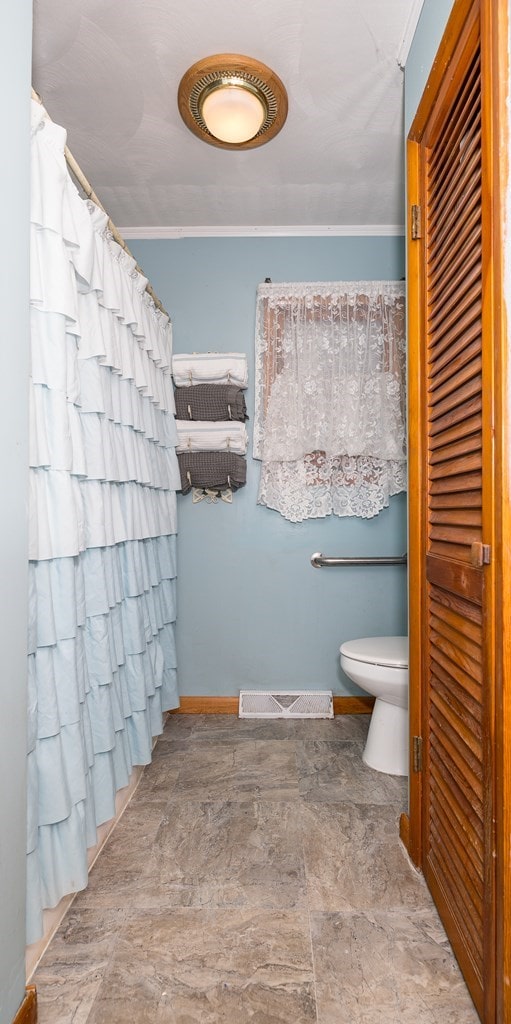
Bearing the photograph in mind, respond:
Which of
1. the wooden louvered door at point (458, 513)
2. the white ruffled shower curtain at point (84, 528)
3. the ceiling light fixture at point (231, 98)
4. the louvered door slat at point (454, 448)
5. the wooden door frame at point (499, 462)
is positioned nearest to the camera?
the wooden door frame at point (499, 462)

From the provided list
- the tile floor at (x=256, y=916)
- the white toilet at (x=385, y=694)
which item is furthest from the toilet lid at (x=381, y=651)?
the tile floor at (x=256, y=916)

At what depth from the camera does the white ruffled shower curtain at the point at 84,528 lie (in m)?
1.25

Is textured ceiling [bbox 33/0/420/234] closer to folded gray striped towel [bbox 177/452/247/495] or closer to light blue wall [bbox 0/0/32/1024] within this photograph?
light blue wall [bbox 0/0/32/1024]

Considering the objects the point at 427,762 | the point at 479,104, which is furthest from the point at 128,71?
the point at 427,762

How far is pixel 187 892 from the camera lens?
1.52 meters

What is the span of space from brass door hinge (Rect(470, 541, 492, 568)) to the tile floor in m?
0.88

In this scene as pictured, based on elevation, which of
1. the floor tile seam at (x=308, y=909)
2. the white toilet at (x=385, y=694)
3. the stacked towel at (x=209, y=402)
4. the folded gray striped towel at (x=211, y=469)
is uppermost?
the stacked towel at (x=209, y=402)

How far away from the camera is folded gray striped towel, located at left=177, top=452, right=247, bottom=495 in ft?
8.94

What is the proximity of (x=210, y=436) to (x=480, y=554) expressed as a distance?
184 cm

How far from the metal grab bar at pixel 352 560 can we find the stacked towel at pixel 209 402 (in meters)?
0.75

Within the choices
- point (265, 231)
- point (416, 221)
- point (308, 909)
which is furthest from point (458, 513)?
point (265, 231)

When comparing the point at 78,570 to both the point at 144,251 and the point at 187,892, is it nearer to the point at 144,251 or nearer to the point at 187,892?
the point at 187,892

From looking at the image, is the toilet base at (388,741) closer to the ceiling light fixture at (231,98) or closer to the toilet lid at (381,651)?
the toilet lid at (381,651)

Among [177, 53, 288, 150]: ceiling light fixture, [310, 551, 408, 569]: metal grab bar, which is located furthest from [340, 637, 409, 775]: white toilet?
[177, 53, 288, 150]: ceiling light fixture
